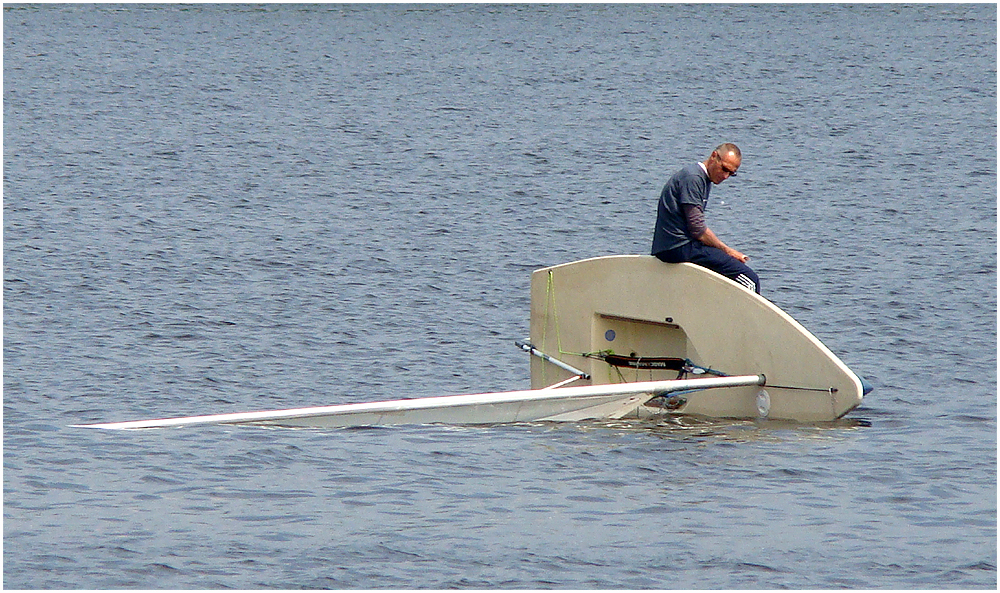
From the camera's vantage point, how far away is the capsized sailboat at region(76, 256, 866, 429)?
36.8ft

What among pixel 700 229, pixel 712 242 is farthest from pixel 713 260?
pixel 700 229

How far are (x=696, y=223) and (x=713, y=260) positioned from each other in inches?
16.2

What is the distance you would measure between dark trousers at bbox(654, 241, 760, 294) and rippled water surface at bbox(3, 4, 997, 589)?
116 centimetres

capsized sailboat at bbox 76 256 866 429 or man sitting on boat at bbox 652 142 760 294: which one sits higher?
man sitting on boat at bbox 652 142 760 294

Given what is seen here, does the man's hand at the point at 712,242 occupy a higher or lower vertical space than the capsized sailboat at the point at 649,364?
higher

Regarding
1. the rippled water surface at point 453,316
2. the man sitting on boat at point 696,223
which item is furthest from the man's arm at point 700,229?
the rippled water surface at point 453,316

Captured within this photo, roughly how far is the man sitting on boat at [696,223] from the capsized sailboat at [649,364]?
137mm

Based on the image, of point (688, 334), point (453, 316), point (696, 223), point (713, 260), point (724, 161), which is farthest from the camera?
point (453, 316)

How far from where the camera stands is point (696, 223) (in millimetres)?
11250

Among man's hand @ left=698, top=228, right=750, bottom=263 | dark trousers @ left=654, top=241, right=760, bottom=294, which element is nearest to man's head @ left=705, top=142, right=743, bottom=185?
man's hand @ left=698, top=228, right=750, bottom=263

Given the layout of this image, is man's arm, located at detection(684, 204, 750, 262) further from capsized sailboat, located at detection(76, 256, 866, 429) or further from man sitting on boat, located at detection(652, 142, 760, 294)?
capsized sailboat, located at detection(76, 256, 866, 429)

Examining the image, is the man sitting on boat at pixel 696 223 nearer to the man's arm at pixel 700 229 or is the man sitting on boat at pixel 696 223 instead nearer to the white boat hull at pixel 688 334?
the man's arm at pixel 700 229

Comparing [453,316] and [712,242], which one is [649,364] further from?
[453,316]

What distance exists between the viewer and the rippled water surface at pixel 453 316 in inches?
350
